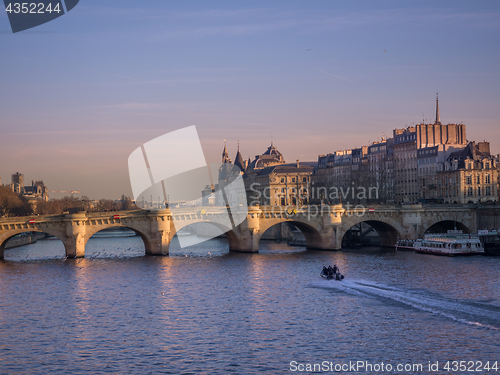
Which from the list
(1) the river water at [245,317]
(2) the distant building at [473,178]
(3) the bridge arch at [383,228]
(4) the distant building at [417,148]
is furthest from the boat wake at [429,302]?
(4) the distant building at [417,148]

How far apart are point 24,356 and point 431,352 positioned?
2358 centimetres

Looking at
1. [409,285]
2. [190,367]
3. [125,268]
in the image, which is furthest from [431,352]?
[125,268]

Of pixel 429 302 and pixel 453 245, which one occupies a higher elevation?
pixel 453 245

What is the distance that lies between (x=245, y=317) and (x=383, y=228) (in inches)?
2487

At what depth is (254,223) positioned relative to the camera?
3853 inches

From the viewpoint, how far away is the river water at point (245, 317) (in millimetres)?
39656

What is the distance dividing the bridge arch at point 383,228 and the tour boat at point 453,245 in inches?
354

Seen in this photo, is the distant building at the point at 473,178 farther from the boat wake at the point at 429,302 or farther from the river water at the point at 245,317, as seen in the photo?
the boat wake at the point at 429,302

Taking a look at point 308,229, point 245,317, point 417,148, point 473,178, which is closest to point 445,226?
point 473,178

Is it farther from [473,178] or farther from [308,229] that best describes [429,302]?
[473,178]

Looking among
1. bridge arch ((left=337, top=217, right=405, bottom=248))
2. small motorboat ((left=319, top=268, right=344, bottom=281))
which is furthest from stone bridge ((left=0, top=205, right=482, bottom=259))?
small motorboat ((left=319, top=268, right=344, bottom=281))

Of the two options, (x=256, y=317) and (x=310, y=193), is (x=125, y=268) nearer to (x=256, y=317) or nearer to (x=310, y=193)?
(x=256, y=317)

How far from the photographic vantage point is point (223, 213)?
9738cm

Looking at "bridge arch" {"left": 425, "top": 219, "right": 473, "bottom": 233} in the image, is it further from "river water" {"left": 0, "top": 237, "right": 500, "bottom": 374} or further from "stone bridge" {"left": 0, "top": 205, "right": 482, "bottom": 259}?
"river water" {"left": 0, "top": 237, "right": 500, "bottom": 374}
